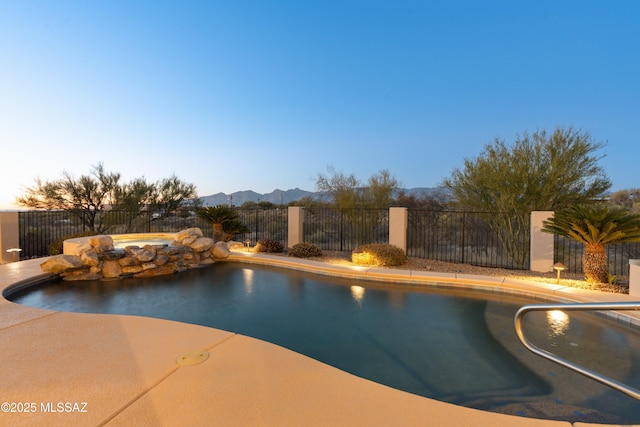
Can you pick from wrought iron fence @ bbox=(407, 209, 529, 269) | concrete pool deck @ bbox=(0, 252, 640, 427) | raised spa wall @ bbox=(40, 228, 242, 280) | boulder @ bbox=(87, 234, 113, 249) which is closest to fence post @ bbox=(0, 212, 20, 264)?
raised spa wall @ bbox=(40, 228, 242, 280)

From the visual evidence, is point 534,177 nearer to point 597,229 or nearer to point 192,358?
point 597,229

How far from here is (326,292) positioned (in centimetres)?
666

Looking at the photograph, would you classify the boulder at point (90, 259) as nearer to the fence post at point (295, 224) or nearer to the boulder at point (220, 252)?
the boulder at point (220, 252)

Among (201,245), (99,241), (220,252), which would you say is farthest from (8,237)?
(220,252)

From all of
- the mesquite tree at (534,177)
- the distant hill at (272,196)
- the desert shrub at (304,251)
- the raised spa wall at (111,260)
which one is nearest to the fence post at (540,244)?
the mesquite tree at (534,177)

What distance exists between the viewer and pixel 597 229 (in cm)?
626

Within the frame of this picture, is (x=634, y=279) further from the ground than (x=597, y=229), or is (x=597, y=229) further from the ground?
(x=597, y=229)

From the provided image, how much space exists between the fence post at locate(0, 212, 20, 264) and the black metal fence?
102 centimetres

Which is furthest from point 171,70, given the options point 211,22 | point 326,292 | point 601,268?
point 601,268

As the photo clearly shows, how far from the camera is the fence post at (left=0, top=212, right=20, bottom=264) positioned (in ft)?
30.2

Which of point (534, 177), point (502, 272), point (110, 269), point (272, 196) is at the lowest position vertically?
point (502, 272)

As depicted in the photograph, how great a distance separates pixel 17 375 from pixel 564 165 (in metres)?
12.4

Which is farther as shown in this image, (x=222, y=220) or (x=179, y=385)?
(x=222, y=220)

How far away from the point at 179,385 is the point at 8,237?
11.3 meters
